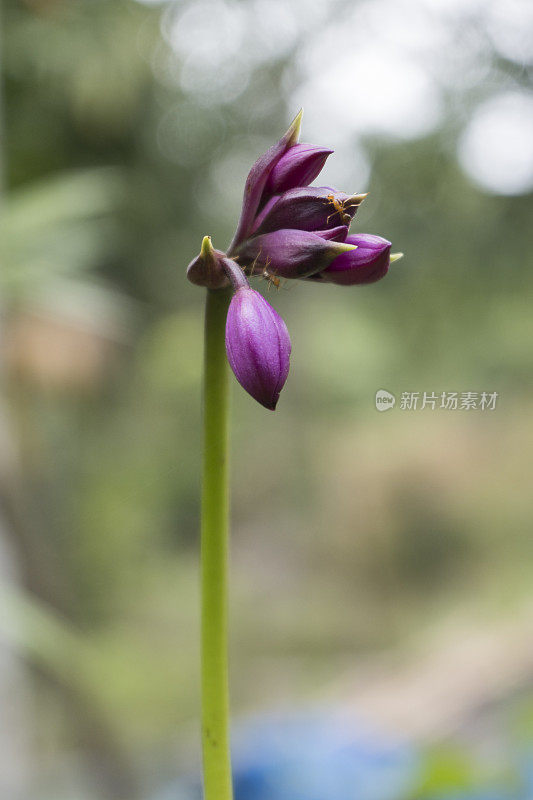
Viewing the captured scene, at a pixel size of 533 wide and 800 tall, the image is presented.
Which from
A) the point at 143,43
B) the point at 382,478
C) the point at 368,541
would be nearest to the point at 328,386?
the point at 382,478

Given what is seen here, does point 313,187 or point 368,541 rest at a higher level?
point 313,187

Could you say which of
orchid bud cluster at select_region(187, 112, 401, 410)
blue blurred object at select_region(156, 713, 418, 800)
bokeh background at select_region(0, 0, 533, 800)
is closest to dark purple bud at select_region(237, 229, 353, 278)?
orchid bud cluster at select_region(187, 112, 401, 410)

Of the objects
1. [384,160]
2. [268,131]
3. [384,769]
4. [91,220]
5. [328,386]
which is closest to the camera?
[384,769]

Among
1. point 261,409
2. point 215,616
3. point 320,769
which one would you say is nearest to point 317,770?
point 320,769

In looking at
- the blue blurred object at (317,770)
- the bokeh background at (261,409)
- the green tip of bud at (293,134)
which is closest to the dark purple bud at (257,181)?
the green tip of bud at (293,134)

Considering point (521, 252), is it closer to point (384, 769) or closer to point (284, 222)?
point (384, 769)

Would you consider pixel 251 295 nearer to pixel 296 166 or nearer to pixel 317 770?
pixel 296 166

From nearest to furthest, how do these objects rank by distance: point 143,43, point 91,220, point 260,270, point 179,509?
1. point 260,270
2. point 91,220
3. point 143,43
4. point 179,509

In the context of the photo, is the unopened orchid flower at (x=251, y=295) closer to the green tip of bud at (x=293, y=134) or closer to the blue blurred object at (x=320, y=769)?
the green tip of bud at (x=293, y=134)
